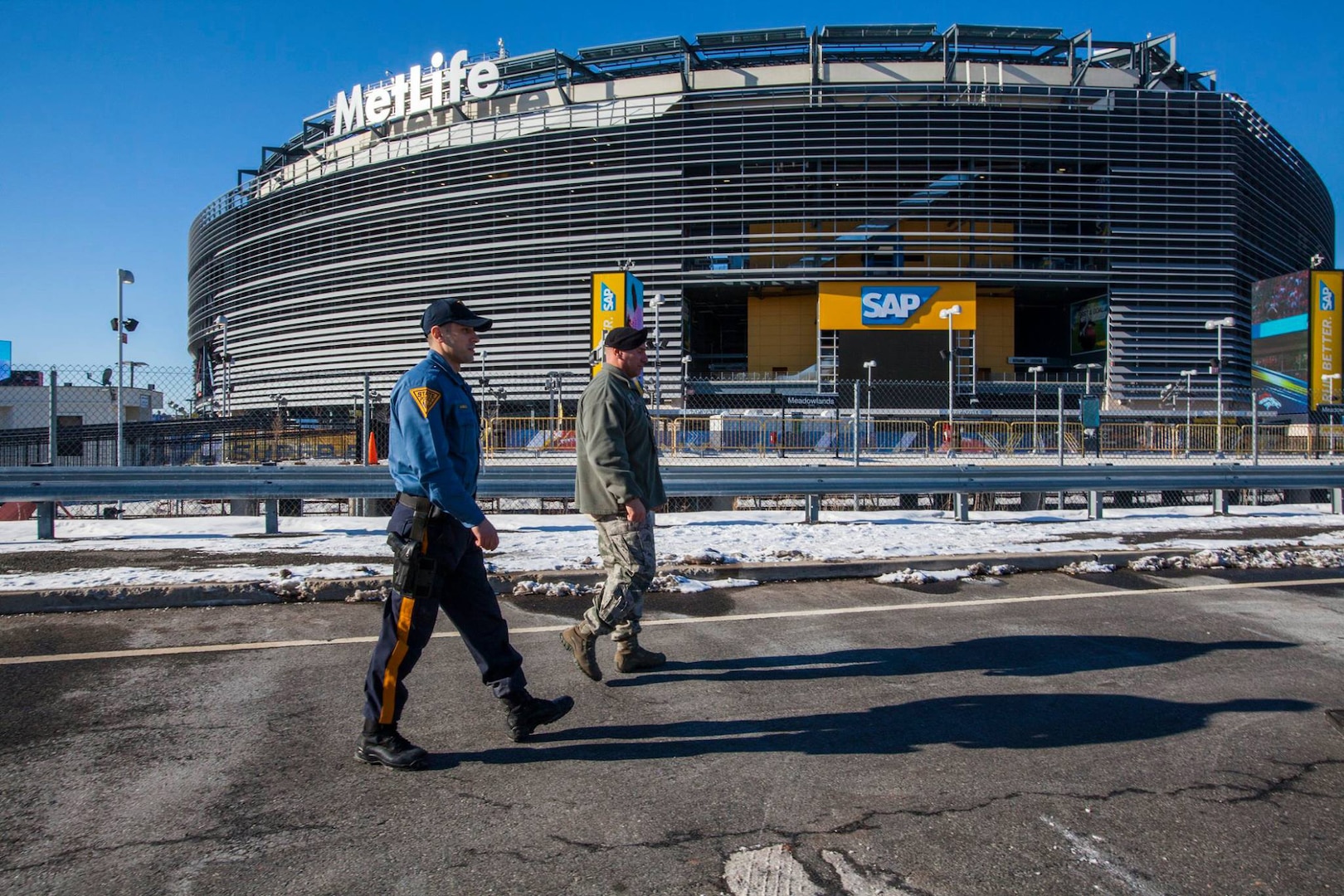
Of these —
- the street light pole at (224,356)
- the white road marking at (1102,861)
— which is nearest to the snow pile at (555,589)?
the white road marking at (1102,861)

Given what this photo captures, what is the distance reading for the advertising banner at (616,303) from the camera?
989 centimetres

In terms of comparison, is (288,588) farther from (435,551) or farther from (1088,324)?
(1088,324)

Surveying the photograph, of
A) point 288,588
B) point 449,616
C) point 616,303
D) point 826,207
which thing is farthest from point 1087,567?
point 826,207

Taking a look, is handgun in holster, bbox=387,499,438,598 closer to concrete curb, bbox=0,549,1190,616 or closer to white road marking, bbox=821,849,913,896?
white road marking, bbox=821,849,913,896

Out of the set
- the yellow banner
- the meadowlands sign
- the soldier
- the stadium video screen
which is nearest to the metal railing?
the yellow banner

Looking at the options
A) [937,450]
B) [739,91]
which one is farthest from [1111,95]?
[937,450]

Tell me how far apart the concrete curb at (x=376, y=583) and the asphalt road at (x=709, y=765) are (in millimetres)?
318

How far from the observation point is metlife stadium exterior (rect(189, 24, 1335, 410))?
42.0m

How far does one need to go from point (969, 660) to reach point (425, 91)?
5362cm

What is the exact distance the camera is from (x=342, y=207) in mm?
50375

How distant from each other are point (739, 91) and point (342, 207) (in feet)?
87.9

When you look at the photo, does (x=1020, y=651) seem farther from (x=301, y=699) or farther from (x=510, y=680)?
(x=301, y=699)

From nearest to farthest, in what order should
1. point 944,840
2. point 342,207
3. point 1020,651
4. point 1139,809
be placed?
point 944,840, point 1139,809, point 1020,651, point 342,207

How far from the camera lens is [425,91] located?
160 feet
